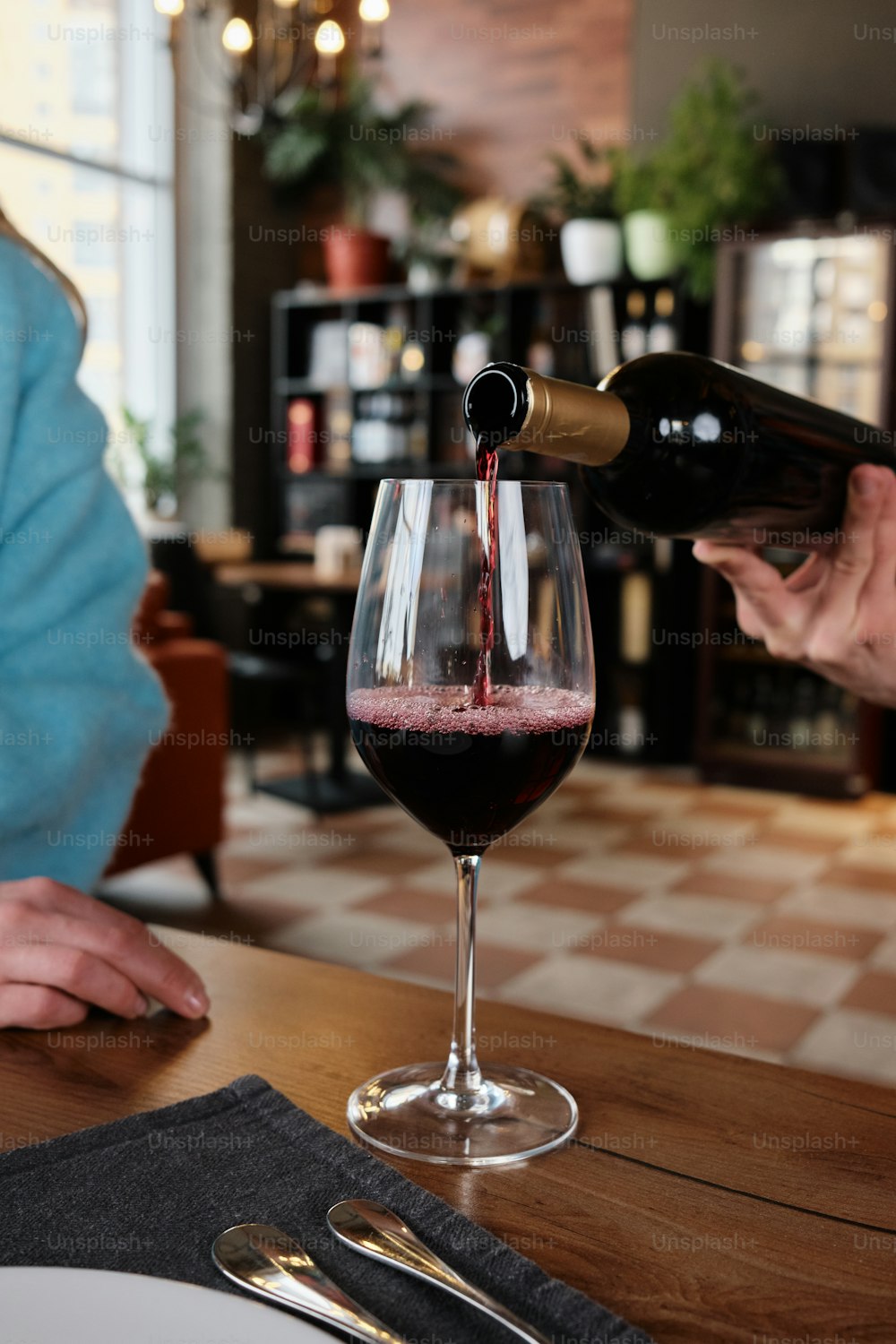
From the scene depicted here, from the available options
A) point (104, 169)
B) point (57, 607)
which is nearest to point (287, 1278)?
point (57, 607)

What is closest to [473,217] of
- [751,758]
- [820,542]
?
[751,758]

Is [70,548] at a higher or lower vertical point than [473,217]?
lower

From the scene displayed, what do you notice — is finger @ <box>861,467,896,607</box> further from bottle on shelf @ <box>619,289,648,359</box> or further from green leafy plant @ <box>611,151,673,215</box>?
bottle on shelf @ <box>619,289,648,359</box>

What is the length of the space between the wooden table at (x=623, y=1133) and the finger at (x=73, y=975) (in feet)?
0.05

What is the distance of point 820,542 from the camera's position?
43.8 inches

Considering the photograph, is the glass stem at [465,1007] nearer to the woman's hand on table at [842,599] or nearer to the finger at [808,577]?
the woman's hand on table at [842,599]

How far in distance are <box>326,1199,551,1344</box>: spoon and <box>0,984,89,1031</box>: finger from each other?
232mm

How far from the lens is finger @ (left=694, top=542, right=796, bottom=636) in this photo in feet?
3.60

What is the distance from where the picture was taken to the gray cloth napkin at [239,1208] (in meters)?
0.39

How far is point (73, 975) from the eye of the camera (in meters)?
0.62

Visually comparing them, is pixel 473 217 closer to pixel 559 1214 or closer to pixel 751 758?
pixel 751 758

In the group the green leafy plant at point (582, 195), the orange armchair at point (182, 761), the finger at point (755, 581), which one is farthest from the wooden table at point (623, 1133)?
the green leafy plant at point (582, 195)

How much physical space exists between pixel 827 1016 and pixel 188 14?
18.3 ft

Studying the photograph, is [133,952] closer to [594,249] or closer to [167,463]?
[594,249]
